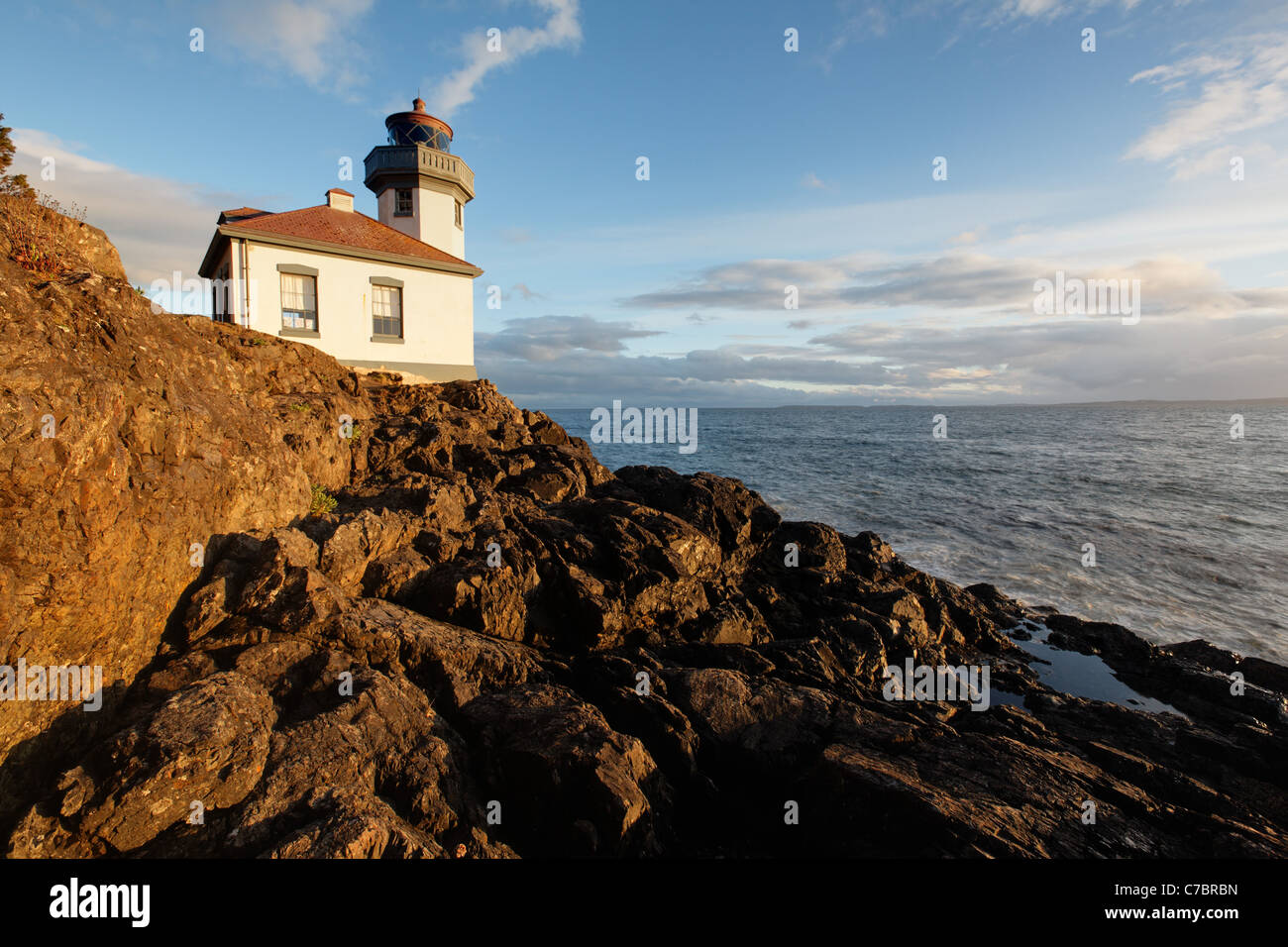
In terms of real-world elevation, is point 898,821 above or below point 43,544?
below

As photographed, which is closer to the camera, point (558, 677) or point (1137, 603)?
point (558, 677)

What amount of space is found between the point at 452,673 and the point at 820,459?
4374cm

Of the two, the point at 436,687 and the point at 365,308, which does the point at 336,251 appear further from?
the point at 436,687

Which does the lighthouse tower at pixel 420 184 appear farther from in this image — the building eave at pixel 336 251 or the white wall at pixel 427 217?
the building eave at pixel 336 251

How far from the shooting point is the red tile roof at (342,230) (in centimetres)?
1873

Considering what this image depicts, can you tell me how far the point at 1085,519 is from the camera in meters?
25.0

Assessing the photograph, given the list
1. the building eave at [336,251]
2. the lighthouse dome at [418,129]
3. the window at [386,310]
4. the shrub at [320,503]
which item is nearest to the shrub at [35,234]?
the shrub at [320,503]

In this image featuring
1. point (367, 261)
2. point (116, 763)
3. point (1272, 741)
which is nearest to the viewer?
point (116, 763)

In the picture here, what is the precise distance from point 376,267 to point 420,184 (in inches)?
224

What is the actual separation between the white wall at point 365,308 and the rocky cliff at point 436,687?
849 centimetres

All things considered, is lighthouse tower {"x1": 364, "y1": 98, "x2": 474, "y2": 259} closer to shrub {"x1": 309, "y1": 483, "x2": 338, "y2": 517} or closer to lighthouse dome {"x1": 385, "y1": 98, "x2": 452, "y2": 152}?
lighthouse dome {"x1": 385, "y1": 98, "x2": 452, "y2": 152}

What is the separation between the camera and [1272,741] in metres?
8.68
